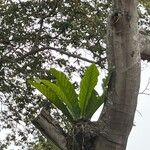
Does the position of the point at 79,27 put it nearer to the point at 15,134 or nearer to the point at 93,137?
the point at 15,134

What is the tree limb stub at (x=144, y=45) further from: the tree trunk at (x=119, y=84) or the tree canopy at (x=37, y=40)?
the tree canopy at (x=37, y=40)

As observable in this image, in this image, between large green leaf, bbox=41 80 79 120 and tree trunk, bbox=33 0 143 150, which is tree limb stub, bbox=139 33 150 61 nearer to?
tree trunk, bbox=33 0 143 150

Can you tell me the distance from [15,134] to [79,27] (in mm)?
2660

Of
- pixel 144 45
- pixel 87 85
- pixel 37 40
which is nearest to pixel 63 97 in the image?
pixel 87 85

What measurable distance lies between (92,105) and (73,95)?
0.18 meters

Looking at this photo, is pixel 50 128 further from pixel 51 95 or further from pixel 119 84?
pixel 119 84

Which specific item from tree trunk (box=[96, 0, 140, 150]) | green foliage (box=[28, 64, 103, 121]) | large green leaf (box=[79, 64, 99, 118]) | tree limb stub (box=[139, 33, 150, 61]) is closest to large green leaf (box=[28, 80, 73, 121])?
green foliage (box=[28, 64, 103, 121])

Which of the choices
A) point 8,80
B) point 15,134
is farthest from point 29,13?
point 15,134

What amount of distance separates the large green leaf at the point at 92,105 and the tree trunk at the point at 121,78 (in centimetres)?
18

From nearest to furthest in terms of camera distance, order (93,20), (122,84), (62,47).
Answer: (122,84) < (93,20) < (62,47)

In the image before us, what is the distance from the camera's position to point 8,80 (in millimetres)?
8344

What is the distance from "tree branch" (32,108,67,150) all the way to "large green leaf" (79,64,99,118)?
259mm

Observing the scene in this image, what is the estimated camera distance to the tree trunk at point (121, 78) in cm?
338

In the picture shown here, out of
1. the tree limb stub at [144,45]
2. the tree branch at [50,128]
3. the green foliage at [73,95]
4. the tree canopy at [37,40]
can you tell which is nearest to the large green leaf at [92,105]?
the green foliage at [73,95]
